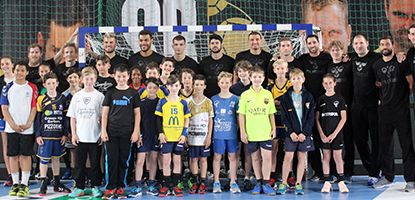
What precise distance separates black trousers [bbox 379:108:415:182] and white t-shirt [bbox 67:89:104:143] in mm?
3400

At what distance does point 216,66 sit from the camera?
6.98 metres

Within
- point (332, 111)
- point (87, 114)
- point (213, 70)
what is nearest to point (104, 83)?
point (87, 114)

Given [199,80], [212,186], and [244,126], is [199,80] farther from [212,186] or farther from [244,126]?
[212,186]

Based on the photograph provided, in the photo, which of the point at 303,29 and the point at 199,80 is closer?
the point at 199,80

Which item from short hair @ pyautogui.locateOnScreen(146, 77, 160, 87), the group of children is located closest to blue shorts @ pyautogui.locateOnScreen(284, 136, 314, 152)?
the group of children

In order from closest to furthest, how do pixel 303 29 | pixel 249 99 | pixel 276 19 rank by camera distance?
pixel 249 99 → pixel 303 29 → pixel 276 19

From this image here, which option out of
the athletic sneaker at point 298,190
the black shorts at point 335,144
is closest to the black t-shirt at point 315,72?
the black shorts at point 335,144

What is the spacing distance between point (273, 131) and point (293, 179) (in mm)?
755

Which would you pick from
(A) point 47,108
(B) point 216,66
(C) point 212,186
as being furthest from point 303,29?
(A) point 47,108

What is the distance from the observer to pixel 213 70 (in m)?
6.98

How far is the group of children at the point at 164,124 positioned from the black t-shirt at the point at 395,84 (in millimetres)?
533

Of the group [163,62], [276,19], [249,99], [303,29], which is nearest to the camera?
[249,99]

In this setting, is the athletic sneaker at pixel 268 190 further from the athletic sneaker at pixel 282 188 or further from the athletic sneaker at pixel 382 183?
the athletic sneaker at pixel 382 183

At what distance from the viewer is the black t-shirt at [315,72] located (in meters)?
6.79
